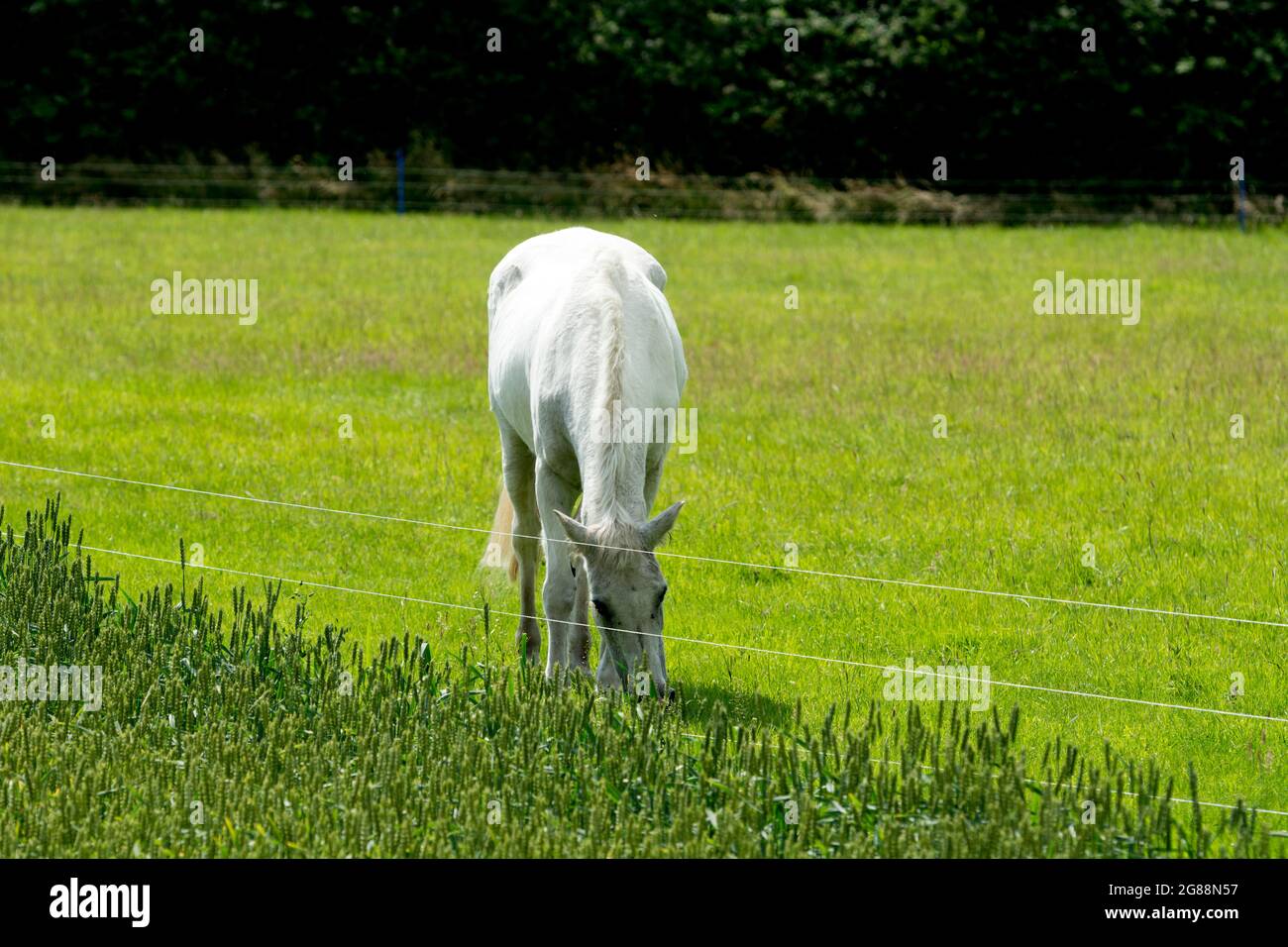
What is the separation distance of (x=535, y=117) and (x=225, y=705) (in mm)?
26771

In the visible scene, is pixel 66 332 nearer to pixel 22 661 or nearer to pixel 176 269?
pixel 176 269

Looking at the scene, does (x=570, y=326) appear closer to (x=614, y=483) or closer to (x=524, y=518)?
(x=614, y=483)

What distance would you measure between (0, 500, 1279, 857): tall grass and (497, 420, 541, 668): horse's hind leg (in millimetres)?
1832

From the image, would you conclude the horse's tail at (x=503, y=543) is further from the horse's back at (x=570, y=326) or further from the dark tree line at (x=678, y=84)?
the dark tree line at (x=678, y=84)

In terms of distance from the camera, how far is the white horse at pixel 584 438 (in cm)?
631

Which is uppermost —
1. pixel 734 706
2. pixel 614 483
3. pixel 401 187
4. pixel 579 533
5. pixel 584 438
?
pixel 401 187

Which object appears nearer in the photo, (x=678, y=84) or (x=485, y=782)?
(x=485, y=782)

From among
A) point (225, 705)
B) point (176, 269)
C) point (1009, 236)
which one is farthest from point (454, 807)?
point (1009, 236)

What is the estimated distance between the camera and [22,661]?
21.6ft

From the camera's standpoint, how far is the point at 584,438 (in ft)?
22.6

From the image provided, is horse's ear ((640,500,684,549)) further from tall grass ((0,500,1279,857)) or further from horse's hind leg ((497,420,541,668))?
horse's hind leg ((497,420,541,668))

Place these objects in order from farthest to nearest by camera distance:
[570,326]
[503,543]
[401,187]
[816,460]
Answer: [401,187], [816,460], [503,543], [570,326]

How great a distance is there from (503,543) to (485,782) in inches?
142

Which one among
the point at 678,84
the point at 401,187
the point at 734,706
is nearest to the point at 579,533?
the point at 734,706
